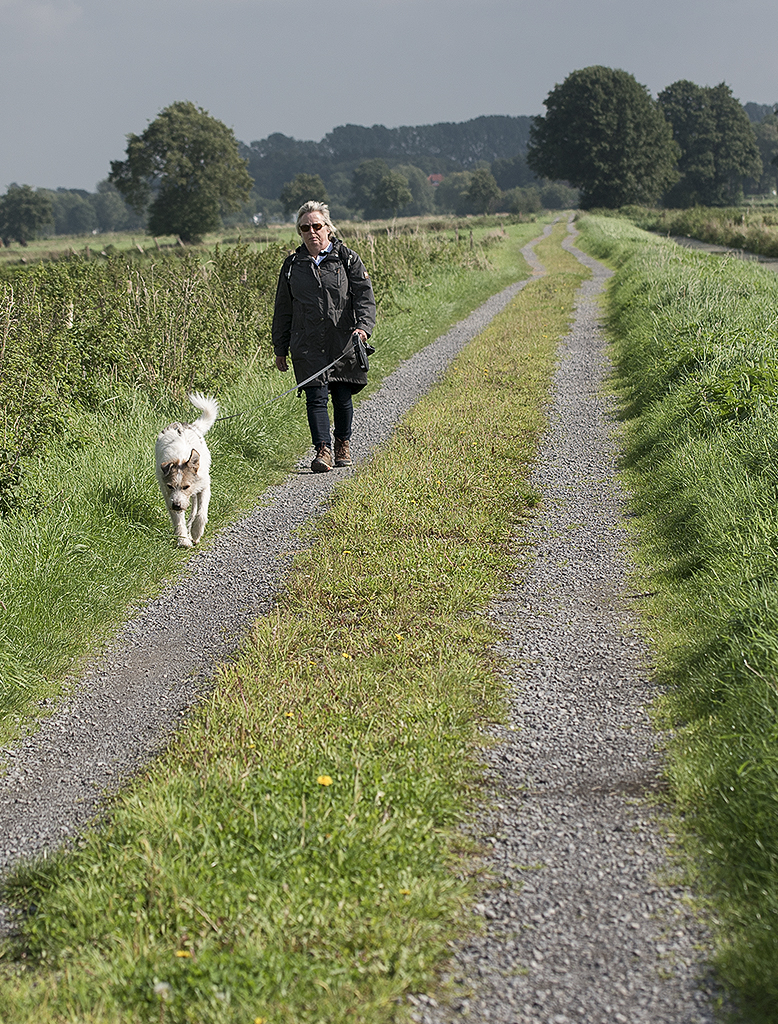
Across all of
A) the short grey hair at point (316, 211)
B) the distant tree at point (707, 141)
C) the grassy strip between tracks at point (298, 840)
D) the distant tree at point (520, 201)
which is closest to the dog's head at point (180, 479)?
the grassy strip between tracks at point (298, 840)

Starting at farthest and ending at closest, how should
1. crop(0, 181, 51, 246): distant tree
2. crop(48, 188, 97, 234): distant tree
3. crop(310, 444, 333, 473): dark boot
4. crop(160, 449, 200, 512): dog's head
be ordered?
crop(48, 188, 97, 234): distant tree < crop(0, 181, 51, 246): distant tree < crop(310, 444, 333, 473): dark boot < crop(160, 449, 200, 512): dog's head

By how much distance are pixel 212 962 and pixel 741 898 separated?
1.67m

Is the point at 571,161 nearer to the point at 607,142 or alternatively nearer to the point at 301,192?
the point at 607,142

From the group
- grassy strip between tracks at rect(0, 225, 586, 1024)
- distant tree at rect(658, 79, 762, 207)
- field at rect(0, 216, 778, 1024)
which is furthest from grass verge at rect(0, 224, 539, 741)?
distant tree at rect(658, 79, 762, 207)

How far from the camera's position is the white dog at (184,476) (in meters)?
5.80

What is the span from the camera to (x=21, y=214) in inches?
4112

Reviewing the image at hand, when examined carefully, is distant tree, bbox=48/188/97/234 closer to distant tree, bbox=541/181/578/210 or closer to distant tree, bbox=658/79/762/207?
distant tree, bbox=541/181/578/210

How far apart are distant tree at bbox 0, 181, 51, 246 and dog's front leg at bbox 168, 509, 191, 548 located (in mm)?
112256

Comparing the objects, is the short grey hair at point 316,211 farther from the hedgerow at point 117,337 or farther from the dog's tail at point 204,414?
the hedgerow at point 117,337

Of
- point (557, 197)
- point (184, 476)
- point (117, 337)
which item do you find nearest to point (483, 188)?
point (557, 197)

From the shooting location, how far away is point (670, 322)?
465 inches

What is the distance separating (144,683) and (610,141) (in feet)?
286

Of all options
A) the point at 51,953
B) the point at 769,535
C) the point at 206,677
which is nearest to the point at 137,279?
the point at 206,677

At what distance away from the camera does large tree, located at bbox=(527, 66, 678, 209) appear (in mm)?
79375
